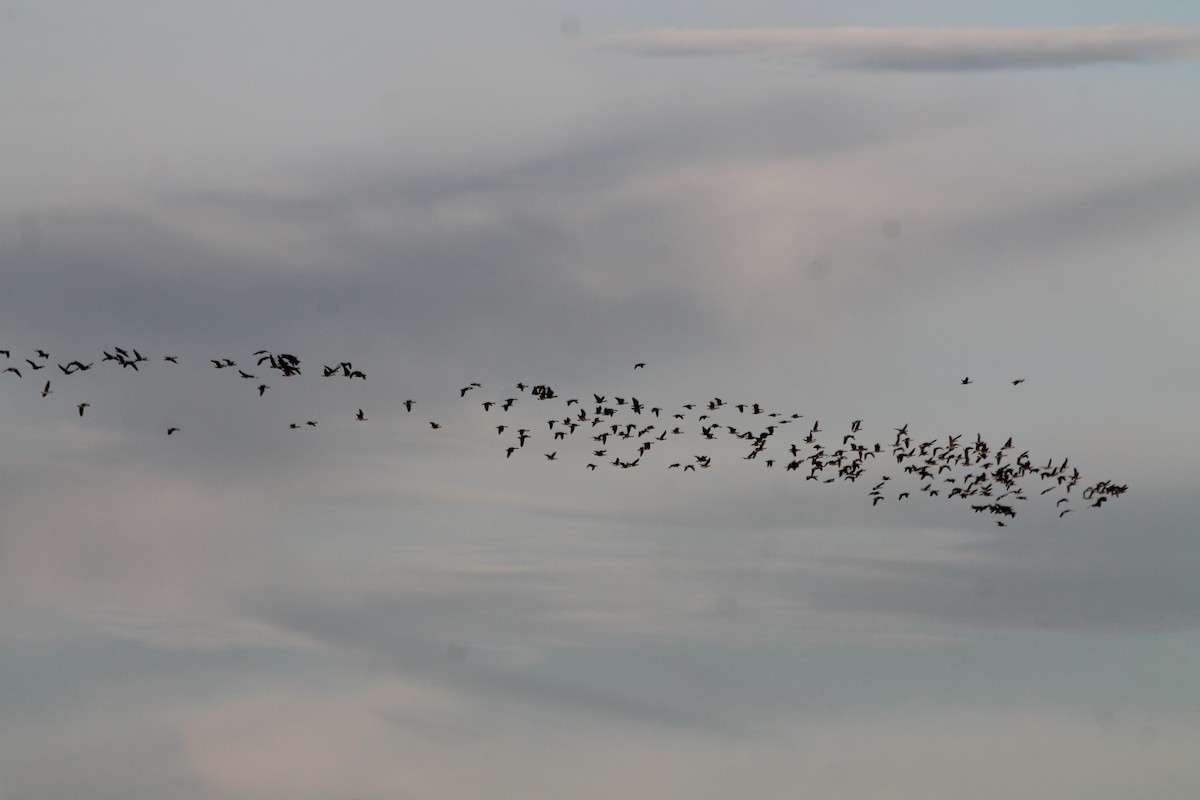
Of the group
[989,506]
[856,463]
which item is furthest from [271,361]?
[989,506]

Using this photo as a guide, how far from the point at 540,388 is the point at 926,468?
4300 centimetres

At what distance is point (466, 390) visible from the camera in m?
140

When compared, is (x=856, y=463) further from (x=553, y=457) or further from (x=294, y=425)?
(x=294, y=425)

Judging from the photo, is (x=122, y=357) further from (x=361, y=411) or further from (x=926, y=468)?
(x=926, y=468)

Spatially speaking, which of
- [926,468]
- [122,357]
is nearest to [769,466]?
[926,468]

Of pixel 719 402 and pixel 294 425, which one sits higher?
pixel 719 402

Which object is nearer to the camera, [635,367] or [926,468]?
[635,367]

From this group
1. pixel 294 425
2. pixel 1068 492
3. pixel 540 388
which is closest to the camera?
pixel 294 425

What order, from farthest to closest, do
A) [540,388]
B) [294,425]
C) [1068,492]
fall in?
[1068,492] → [540,388] → [294,425]

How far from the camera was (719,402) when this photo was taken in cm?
15475

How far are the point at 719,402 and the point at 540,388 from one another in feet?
56.9

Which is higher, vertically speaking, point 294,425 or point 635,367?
point 635,367

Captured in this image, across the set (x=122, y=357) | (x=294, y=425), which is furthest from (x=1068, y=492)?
(x=122, y=357)

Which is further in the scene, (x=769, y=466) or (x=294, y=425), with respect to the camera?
(x=769, y=466)
